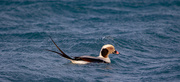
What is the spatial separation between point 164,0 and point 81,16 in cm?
869

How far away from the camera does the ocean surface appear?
8462mm

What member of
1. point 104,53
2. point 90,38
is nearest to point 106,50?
point 104,53

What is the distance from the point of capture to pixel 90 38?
13680mm

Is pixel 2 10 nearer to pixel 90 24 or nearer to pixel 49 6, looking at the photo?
pixel 49 6

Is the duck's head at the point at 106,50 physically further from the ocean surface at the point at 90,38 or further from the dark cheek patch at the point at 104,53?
the ocean surface at the point at 90,38

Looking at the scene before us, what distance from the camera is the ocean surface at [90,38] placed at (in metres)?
8.46

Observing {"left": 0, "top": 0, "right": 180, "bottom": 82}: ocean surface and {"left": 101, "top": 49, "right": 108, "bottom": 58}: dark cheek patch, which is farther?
{"left": 101, "top": 49, "right": 108, "bottom": 58}: dark cheek patch

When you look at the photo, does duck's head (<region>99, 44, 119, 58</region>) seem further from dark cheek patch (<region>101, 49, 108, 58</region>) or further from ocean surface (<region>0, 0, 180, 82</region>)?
ocean surface (<region>0, 0, 180, 82</region>)

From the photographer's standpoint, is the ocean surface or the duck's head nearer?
the ocean surface

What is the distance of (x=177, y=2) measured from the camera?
74.8 ft

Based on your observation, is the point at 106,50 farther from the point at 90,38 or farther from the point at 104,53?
the point at 90,38

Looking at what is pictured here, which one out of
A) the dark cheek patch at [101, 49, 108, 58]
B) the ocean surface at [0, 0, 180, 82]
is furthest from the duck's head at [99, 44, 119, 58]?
the ocean surface at [0, 0, 180, 82]

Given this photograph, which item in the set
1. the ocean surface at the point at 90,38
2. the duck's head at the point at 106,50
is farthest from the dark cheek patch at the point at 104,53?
the ocean surface at the point at 90,38

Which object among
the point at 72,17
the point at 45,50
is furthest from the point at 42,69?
the point at 72,17
